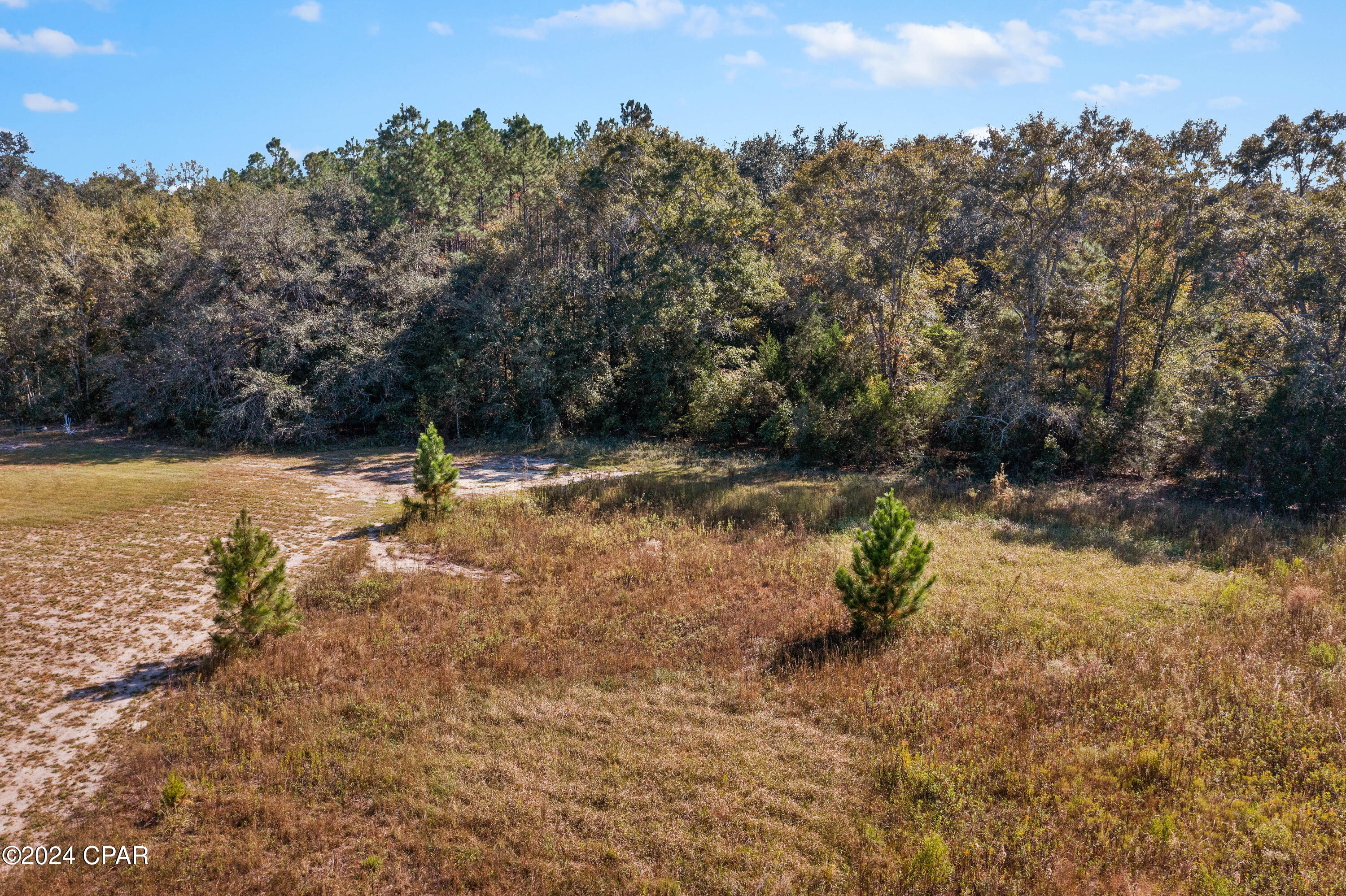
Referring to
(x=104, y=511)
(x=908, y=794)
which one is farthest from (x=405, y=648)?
(x=104, y=511)

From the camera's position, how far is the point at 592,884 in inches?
187

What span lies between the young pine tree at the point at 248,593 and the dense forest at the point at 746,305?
15.5 m

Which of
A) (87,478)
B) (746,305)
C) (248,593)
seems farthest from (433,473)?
(746,305)

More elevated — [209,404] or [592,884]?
[209,404]

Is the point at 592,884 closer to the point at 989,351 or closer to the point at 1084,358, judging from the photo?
the point at 989,351

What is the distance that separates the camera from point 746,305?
26.1m

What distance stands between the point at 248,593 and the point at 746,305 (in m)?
21.2

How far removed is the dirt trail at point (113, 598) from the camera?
643 cm

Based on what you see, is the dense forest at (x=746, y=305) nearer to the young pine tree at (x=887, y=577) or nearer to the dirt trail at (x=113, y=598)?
the dirt trail at (x=113, y=598)

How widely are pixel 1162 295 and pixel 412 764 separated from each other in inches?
838

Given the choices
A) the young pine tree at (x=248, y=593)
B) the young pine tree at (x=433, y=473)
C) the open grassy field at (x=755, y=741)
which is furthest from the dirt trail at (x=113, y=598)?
the young pine tree at (x=433, y=473)

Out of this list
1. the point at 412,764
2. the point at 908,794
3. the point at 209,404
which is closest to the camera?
the point at 908,794

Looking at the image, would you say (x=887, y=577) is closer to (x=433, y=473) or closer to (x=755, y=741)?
(x=755, y=741)

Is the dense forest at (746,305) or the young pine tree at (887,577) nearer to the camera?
the young pine tree at (887,577)
